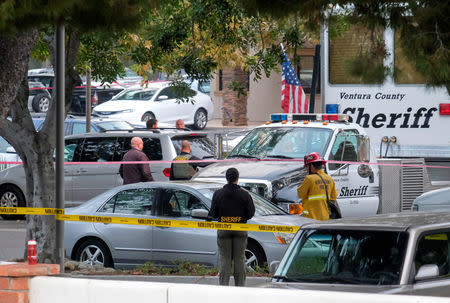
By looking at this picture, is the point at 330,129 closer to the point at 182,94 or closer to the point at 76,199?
the point at 182,94

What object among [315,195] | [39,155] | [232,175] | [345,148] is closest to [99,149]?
[345,148]

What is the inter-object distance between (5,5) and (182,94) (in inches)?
290

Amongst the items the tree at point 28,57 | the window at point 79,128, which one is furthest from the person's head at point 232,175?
the window at point 79,128

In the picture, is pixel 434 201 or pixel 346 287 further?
pixel 434 201

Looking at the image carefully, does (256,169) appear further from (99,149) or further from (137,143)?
(99,149)

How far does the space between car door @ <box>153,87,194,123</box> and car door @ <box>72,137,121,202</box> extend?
14.0 m

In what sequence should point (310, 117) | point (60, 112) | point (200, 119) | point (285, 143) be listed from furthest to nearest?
point (200, 119) < point (310, 117) < point (285, 143) < point (60, 112)

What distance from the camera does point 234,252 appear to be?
34.9 feet

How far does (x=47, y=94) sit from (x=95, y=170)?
1707 cm

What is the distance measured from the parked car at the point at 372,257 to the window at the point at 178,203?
4607mm

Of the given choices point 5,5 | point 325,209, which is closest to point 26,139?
point 325,209

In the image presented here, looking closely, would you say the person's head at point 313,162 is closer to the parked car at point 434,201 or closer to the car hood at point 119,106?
the parked car at point 434,201

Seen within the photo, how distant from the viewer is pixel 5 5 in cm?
679

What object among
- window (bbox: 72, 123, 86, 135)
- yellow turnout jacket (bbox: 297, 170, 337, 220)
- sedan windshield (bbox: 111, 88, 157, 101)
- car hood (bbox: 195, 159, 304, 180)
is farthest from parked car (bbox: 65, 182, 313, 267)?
sedan windshield (bbox: 111, 88, 157, 101)
